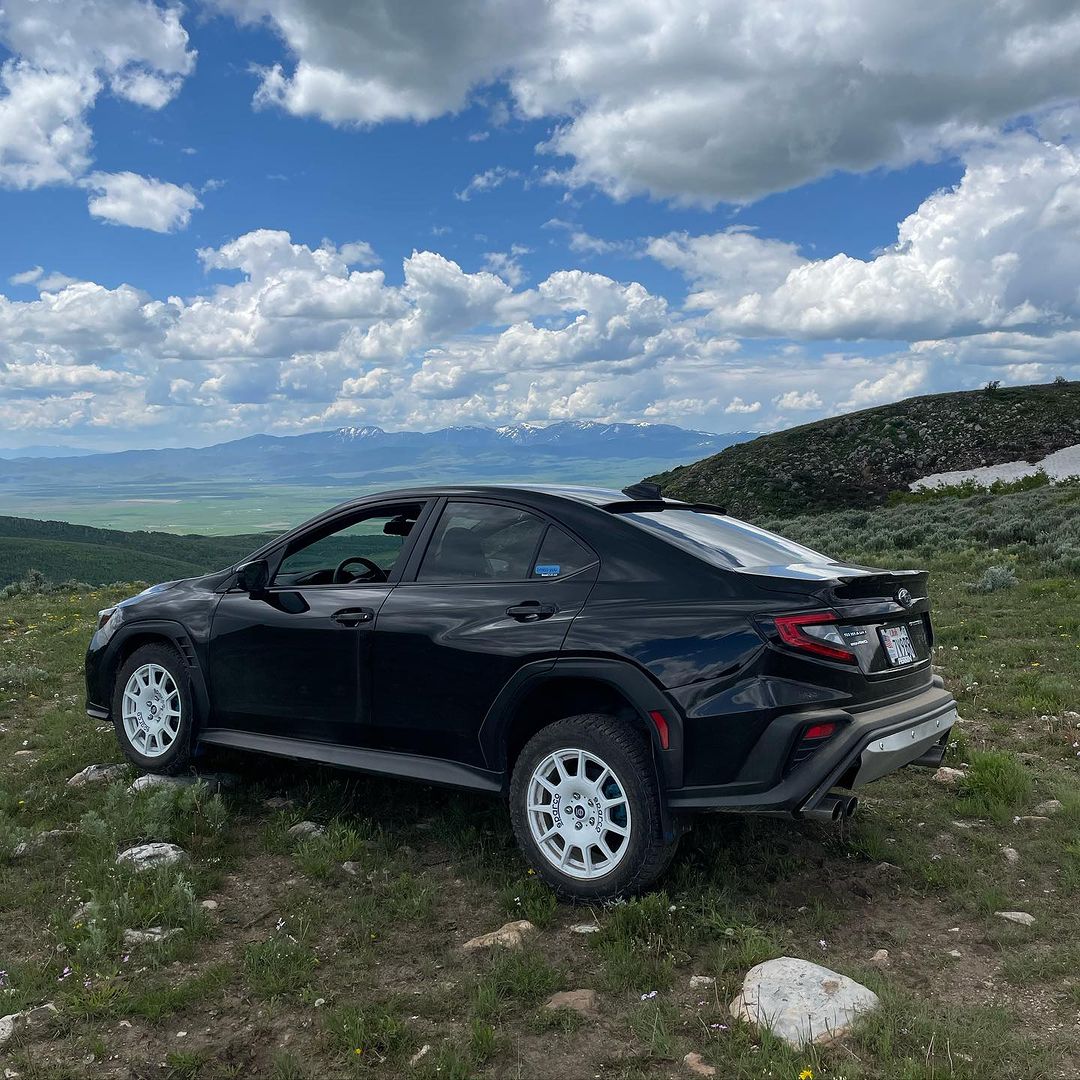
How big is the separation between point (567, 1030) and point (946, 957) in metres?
1.60

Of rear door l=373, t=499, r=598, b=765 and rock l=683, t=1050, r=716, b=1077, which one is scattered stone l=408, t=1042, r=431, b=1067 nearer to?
rock l=683, t=1050, r=716, b=1077

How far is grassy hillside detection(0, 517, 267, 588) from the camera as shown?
201 ft

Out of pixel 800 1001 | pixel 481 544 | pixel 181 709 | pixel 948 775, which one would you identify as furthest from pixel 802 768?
pixel 181 709

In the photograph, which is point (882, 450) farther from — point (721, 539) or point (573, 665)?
point (573, 665)

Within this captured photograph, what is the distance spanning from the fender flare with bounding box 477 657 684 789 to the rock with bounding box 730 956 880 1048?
81 cm

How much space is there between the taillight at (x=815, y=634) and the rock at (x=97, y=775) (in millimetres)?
4367

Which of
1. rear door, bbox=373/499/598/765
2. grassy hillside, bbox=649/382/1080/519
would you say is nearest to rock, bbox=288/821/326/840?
rear door, bbox=373/499/598/765

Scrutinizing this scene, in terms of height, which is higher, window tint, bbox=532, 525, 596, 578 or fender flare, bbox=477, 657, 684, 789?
window tint, bbox=532, 525, 596, 578

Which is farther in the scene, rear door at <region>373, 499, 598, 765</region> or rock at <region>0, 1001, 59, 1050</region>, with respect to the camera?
rear door at <region>373, 499, 598, 765</region>

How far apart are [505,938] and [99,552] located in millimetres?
75567

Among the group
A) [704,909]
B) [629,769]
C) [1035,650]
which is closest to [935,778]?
[704,909]

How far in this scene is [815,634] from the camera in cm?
386

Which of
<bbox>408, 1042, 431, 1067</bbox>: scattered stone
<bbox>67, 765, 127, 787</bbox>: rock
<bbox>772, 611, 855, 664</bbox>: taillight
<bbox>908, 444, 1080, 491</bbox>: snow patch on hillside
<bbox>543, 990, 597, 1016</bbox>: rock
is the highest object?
<bbox>908, 444, 1080, 491</bbox>: snow patch on hillside

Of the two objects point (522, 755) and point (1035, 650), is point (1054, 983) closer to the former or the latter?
point (522, 755)
